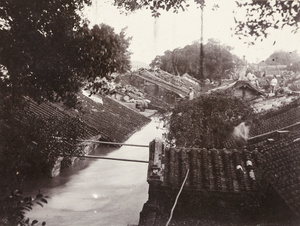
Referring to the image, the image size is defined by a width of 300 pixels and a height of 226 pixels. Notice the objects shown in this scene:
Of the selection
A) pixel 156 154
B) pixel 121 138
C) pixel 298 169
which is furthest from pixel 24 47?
pixel 121 138

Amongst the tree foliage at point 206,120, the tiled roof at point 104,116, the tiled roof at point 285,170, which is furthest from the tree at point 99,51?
the tree foliage at point 206,120

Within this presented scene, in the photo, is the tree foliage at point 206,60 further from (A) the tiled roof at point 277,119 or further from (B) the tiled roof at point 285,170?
(B) the tiled roof at point 285,170

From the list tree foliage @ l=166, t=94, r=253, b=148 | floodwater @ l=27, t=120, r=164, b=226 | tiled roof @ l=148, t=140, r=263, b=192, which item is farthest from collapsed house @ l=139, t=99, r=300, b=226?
tree foliage @ l=166, t=94, r=253, b=148

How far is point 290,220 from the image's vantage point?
24.1 ft

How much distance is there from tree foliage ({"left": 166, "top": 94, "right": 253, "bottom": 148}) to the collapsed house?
11.8 feet

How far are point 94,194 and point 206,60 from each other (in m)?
53.1

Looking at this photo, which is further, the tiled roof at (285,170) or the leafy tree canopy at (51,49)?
the tiled roof at (285,170)

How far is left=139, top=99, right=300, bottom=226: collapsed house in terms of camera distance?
8180 millimetres

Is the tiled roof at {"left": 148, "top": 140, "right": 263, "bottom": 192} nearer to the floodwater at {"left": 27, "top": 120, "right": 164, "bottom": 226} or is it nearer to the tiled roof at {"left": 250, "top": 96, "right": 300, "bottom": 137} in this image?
the floodwater at {"left": 27, "top": 120, "right": 164, "bottom": 226}

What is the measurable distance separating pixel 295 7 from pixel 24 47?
4.98 metres

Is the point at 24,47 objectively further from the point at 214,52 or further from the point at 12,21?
the point at 214,52

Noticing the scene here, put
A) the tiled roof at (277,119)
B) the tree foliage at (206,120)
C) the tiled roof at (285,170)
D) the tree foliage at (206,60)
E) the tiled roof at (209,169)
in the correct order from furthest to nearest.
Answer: the tree foliage at (206,60)
the tiled roof at (277,119)
the tree foliage at (206,120)
the tiled roof at (209,169)
the tiled roof at (285,170)

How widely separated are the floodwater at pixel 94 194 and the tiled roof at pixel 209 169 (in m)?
1.73

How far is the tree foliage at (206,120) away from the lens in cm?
1391
